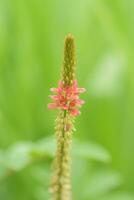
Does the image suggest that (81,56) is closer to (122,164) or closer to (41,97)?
(41,97)

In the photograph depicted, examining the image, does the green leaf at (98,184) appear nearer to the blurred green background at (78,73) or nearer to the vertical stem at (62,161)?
the blurred green background at (78,73)

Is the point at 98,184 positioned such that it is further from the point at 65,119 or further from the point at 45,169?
the point at 65,119

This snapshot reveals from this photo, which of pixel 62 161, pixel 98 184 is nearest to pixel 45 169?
pixel 98 184

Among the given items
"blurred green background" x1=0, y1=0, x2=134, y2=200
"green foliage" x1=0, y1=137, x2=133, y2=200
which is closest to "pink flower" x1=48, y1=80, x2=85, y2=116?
"green foliage" x1=0, y1=137, x2=133, y2=200

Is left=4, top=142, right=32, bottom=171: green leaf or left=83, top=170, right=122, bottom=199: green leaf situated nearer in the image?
left=4, top=142, right=32, bottom=171: green leaf

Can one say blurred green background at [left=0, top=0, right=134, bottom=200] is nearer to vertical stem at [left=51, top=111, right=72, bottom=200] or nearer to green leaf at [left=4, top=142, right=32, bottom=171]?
green leaf at [left=4, top=142, right=32, bottom=171]

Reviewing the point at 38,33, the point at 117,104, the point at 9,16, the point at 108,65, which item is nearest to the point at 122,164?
the point at 117,104

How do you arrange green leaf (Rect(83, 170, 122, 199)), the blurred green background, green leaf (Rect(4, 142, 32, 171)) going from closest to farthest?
green leaf (Rect(4, 142, 32, 171)) < green leaf (Rect(83, 170, 122, 199)) < the blurred green background
